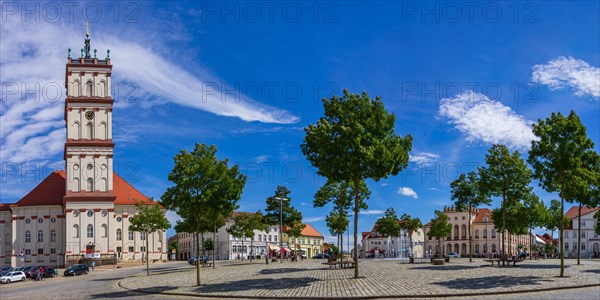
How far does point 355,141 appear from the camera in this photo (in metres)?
32.9

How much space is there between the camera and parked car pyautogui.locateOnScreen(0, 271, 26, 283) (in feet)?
188

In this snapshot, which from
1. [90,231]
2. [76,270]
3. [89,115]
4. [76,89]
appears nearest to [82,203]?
[90,231]

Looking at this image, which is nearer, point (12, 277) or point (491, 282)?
point (491, 282)

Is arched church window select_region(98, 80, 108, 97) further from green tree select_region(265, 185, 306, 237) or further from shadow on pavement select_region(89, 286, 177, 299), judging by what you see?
shadow on pavement select_region(89, 286, 177, 299)

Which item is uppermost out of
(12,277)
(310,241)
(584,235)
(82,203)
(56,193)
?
(56,193)

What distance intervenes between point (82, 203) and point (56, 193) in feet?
41.4

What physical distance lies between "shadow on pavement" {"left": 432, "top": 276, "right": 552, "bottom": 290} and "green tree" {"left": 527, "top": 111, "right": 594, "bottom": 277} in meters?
4.61

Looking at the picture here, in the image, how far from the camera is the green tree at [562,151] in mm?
34969

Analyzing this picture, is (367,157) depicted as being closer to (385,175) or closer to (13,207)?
(385,175)

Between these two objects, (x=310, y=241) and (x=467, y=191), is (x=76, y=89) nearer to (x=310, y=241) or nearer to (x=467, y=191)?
(x=467, y=191)

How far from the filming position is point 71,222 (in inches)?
4114

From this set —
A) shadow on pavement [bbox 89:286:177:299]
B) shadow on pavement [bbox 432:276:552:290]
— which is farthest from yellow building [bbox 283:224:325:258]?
shadow on pavement [bbox 432:276:552:290]

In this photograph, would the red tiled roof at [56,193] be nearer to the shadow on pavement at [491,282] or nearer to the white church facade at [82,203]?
the white church facade at [82,203]

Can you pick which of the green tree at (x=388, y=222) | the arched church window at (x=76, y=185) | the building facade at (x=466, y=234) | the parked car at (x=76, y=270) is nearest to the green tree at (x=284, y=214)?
the green tree at (x=388, y=222)
